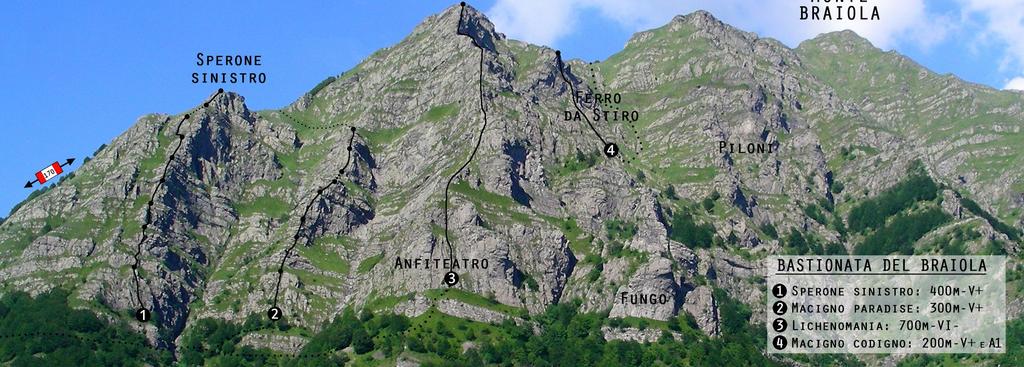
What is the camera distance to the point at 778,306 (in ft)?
584

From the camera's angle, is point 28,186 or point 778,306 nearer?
point 28,186

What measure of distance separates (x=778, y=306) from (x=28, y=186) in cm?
9677

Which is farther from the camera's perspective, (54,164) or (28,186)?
(28,186)

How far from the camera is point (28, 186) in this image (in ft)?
546

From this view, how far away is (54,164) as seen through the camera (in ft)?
501

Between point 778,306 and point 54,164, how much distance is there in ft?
303

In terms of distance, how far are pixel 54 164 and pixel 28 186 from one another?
53.0 feet

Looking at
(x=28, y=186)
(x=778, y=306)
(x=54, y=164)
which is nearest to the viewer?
(x=54, y=164)

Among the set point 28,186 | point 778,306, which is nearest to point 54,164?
point 28,186

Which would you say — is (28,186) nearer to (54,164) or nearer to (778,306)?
(54,164)

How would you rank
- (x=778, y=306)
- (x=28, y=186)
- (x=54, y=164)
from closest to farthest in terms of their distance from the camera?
(x=54, y=164), (x=28, y=186), (x=778, y=306)
